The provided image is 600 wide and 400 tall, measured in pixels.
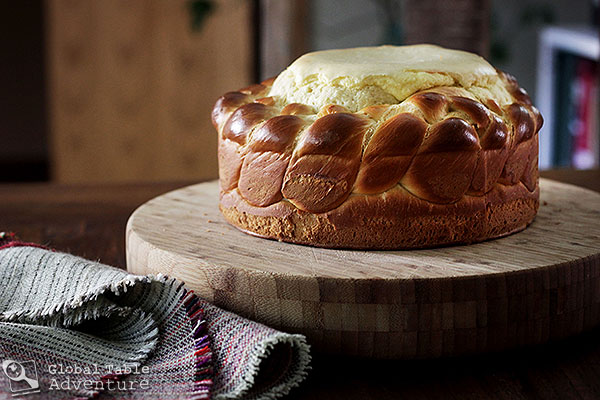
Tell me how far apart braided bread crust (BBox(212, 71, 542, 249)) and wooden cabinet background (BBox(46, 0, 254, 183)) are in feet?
10.6

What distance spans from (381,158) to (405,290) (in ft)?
0.73

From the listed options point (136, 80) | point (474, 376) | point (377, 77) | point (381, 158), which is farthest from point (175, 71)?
point (474, 376)

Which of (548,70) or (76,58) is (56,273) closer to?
(76,58)

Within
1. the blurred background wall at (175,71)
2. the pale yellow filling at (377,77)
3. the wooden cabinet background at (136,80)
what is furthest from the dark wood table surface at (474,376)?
the wooden cabinet background at (136,80)

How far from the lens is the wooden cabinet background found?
427 centimetres

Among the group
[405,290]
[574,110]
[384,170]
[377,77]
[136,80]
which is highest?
[377,77]

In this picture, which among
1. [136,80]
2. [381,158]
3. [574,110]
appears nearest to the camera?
[381,158]

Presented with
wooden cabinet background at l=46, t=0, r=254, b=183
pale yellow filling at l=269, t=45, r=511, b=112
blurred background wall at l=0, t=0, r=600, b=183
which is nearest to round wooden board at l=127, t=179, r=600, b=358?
pale yellow filling at l=269, t=45, r=511, b=112

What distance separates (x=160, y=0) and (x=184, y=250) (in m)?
3.40

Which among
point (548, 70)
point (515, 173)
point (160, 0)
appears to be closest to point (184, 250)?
point (515, 173)

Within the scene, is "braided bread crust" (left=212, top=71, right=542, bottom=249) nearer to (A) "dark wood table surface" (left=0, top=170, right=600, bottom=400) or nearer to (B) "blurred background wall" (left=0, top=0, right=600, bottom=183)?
(A) "dark wood table surface" (left=0, top=170, right=600, bottom=400)

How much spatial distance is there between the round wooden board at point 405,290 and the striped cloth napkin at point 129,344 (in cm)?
6

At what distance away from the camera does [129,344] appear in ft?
3.22

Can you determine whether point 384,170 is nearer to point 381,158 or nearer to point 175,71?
point 381,158
